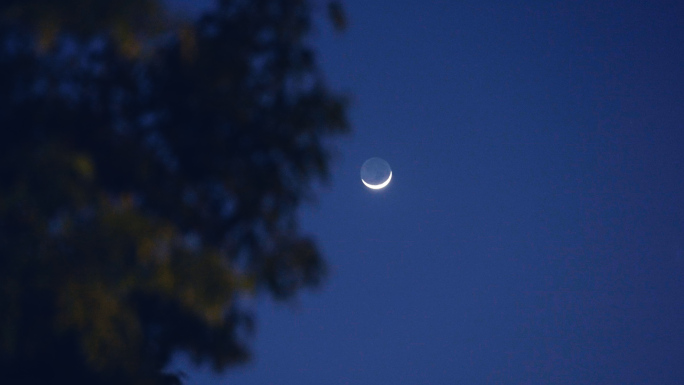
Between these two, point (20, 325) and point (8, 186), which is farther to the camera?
point (20, 325)

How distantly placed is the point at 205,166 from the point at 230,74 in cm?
107

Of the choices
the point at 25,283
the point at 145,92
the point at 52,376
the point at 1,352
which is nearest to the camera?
the point at 25,283

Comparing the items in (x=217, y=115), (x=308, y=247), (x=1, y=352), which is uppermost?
(x=217, y=115)

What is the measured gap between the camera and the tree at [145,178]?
5.59 metres

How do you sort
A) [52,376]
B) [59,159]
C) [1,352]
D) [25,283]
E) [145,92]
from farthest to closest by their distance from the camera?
1. [145,92]
2. [52,376]
3. [1,352]
4. [25,283]
5. [59,159]

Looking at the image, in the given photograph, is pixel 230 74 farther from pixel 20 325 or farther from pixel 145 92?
pixel 20 325

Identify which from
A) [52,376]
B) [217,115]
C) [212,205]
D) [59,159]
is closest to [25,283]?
[59,159]

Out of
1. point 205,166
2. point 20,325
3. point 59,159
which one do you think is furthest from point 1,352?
point 205,166

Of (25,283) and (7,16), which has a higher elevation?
(7,16)

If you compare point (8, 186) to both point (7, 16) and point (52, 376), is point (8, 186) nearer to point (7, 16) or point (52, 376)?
point (7, 16)

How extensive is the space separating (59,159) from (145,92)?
226cm

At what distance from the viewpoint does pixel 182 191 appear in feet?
23.4

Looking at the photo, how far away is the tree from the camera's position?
5.59 metres

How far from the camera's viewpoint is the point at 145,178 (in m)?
6.76
